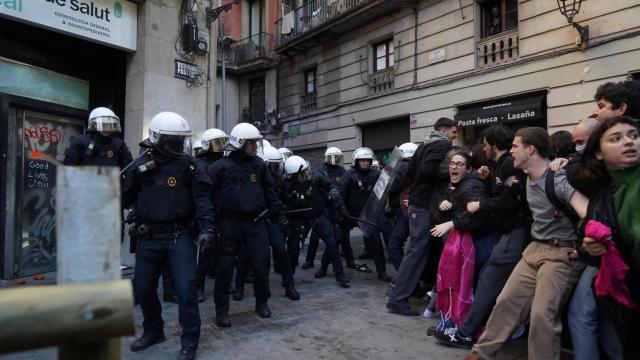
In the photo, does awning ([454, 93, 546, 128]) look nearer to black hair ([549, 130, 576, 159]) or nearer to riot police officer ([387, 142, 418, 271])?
riot police officer ([387, 142, 418, 271])

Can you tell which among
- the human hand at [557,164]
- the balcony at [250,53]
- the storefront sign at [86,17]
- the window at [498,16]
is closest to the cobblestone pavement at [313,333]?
the human hand at [557,164]

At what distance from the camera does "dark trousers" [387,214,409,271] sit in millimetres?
6059

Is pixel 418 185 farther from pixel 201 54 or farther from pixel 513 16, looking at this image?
pixel 513 16

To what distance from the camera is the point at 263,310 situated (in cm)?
478

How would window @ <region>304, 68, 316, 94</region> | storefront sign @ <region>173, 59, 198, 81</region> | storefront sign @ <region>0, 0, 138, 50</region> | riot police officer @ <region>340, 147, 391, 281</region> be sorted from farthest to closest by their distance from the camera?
window @ <region>304, 68, 316, 94</region> → storefront sign @ <region>173, 59, 198, 81</region> → riot police officer @ <region>340, 147, 391, 281</region> → storefront sign @ <region>0, 0, 138, 50</region>

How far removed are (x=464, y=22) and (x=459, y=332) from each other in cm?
1071

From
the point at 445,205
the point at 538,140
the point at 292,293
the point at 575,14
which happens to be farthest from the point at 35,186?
the point at 575,14

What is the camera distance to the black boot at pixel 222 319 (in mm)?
4441

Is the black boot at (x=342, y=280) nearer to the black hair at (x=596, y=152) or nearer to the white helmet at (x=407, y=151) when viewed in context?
the white helmet at (x=407, y=151)

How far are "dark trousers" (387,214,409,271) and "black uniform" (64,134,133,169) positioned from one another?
3.58m

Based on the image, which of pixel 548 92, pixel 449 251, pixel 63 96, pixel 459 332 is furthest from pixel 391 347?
pixel 548 92

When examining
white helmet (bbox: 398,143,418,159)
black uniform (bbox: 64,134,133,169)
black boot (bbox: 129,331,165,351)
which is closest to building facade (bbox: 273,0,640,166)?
white helmet (bbox: 398,143,418,159)

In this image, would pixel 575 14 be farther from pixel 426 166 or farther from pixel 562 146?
pixel 562 146

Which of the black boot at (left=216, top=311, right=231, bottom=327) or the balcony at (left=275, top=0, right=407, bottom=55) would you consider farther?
the balcony at (left=275, top=0, right=407, bottom=55)
